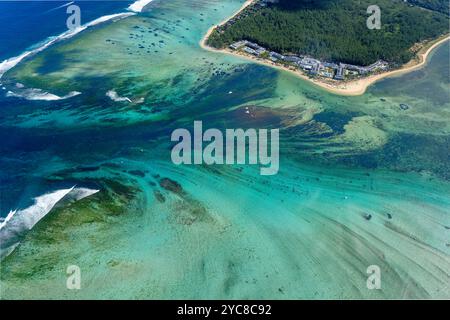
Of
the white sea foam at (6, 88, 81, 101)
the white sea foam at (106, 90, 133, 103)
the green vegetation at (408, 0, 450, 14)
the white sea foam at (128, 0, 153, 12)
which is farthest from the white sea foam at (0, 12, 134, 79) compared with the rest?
the green vegetation at (408, 0, 450, 14)

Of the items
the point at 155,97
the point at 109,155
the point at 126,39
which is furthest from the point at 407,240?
the point at 126,39

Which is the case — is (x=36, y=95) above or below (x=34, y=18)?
below

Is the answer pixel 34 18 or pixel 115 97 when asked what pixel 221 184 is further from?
pixel 34 18

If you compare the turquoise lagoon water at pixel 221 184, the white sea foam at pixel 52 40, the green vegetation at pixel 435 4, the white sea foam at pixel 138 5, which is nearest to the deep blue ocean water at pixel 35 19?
the white sea foam at pixel 52 40

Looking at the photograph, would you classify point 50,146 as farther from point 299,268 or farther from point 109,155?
point 299,268

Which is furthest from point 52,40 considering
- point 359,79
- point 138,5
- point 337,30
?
point 359,79

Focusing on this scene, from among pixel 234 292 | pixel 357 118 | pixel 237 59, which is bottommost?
pixel 234 292
